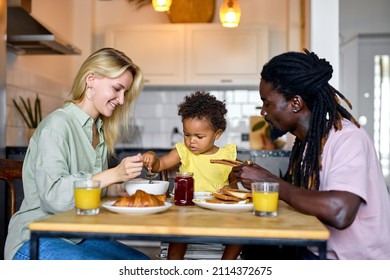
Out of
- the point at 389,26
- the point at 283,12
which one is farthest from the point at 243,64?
the point at 389,26

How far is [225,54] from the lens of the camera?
5.40 m

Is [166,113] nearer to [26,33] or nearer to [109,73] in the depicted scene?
[26,33]

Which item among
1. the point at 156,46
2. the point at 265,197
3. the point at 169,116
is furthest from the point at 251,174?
the point at 169,116

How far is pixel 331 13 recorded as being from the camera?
3051 millimetres

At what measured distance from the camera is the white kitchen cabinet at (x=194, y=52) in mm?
5367

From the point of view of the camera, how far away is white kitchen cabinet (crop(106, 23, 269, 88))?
17.6 feet

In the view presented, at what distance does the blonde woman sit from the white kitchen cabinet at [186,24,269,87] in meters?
3.36

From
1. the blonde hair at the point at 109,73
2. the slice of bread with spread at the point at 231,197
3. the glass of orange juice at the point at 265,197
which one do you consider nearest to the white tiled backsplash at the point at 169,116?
the blonde hair at the point at 109,73

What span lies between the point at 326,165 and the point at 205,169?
36.1 inches

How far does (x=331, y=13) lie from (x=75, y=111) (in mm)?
1900

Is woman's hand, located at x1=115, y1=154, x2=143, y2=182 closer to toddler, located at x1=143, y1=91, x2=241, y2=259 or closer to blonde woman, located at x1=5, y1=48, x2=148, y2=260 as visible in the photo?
blonde woman, located at x1=5, y1=48, x2=148, y2=260

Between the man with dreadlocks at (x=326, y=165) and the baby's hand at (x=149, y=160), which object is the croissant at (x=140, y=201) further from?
the baby's hand at (x=149, y=160)

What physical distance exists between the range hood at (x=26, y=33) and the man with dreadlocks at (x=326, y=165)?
226 cm

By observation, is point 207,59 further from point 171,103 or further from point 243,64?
point 171,103
